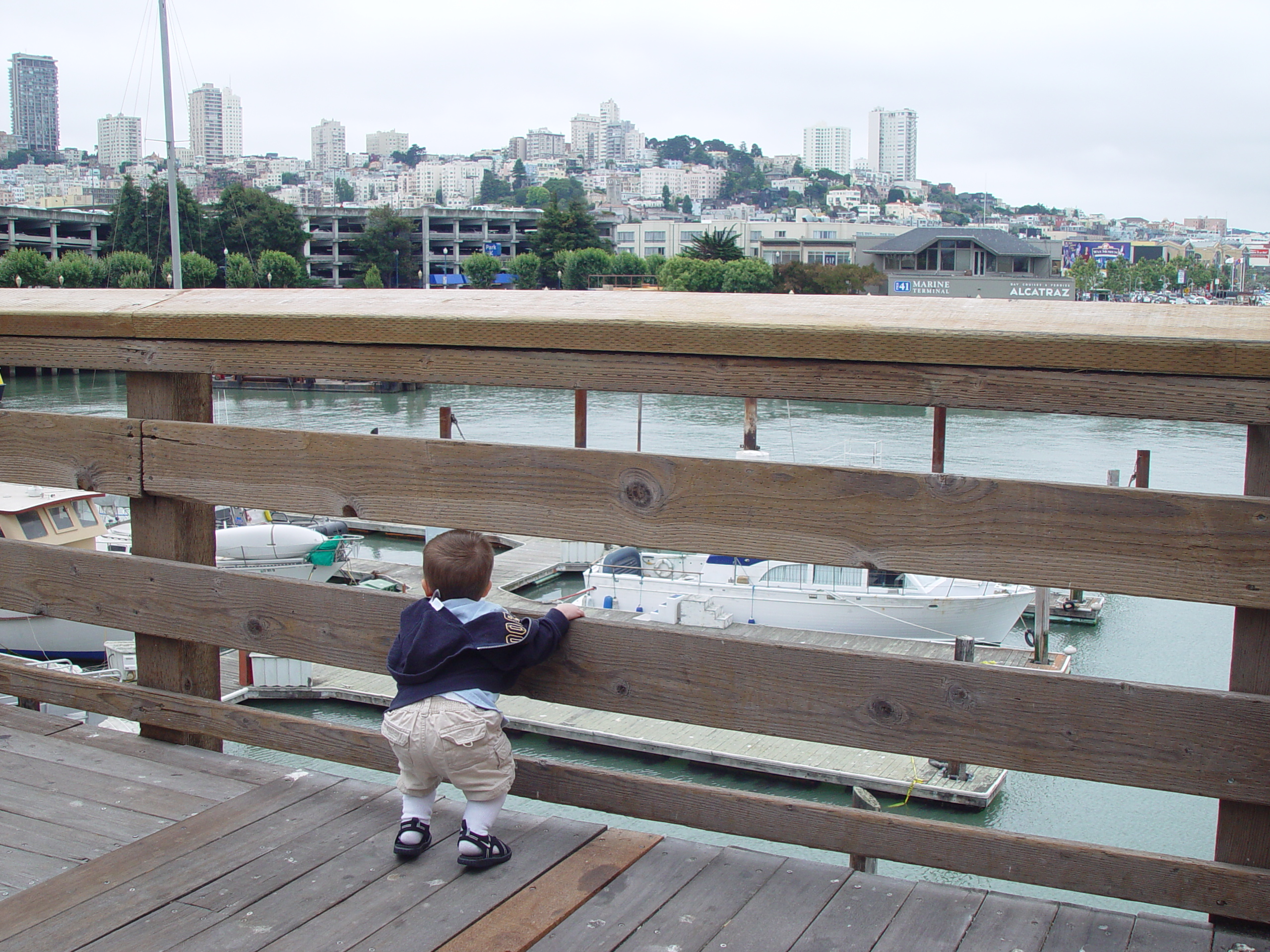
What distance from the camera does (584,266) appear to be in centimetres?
8362

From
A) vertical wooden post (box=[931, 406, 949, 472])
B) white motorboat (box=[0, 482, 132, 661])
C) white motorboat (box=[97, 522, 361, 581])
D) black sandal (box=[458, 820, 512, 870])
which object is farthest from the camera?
white motorboat (box=[97, 522, 361, 581])

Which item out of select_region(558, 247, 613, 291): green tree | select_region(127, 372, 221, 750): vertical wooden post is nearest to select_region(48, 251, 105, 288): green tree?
select_region(558, 247, 613, 291): green tree

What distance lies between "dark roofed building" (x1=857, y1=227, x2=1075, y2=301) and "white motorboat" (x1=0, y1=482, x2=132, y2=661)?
2155 inches

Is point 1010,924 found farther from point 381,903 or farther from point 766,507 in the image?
point 381,903

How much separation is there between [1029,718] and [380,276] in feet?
298

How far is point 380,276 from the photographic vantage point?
89438 millimetres

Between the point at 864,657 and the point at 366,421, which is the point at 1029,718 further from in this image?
the point at 366,421

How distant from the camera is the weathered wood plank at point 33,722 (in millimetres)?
3004

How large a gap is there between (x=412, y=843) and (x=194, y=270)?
69121 millimetres

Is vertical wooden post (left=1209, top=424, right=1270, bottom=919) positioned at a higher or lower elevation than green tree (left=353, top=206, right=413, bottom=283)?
lower

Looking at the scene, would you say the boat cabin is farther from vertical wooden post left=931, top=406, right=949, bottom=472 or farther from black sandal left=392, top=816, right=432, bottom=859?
black sandal left=392, top=816, right=432, bottom=859

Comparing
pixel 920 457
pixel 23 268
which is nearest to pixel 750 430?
pixel 920 457

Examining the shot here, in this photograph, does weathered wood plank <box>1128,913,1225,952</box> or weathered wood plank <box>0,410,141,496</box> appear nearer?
weathered wood plank <box>1128,913,1225,952</box>

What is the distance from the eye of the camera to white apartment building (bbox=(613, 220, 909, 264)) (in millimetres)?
98438
